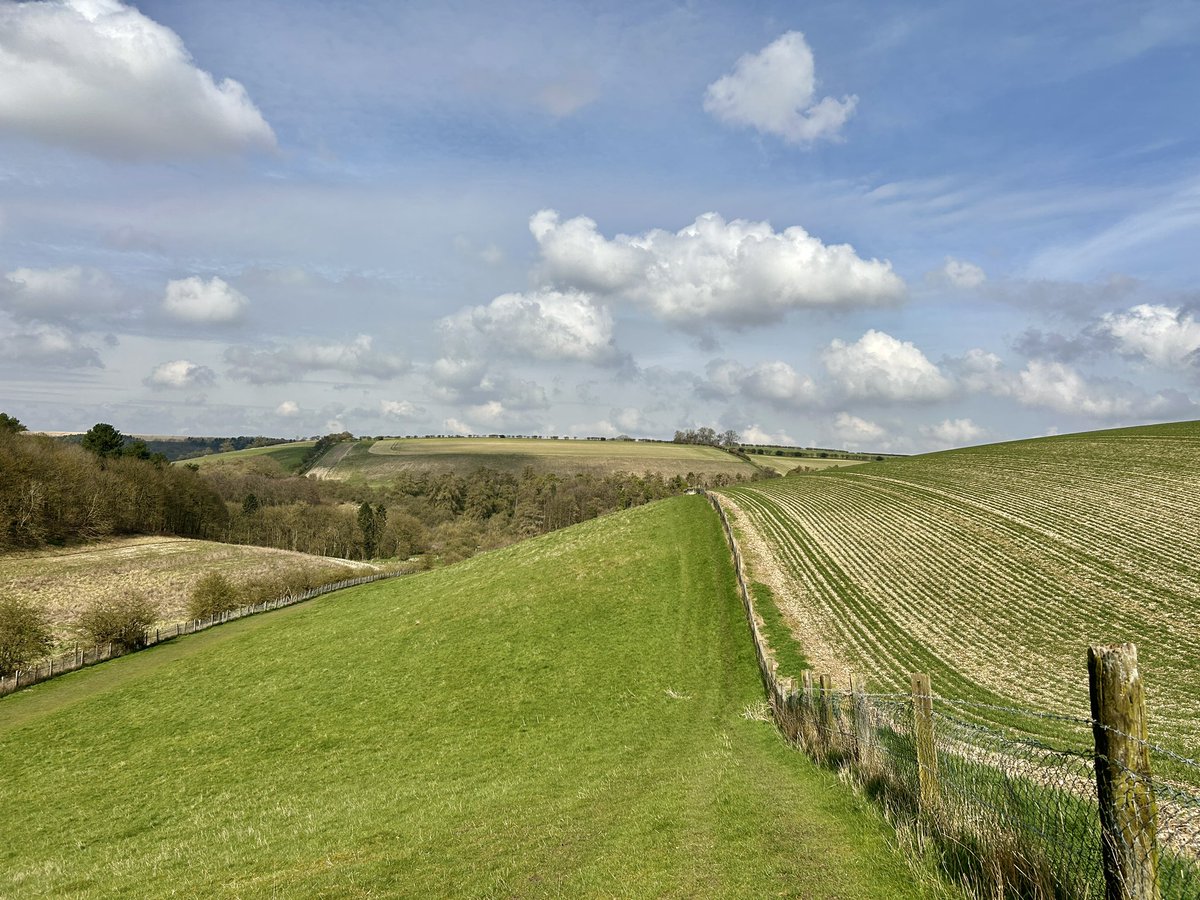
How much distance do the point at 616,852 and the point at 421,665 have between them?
31.7 metres

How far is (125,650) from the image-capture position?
5347cm

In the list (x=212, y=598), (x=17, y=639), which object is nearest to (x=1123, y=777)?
(x=17, y=639)

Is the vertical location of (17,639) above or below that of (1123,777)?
below

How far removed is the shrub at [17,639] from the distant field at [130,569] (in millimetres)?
15438

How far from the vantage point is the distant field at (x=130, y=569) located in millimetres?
68312

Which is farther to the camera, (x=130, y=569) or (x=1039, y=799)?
(x=130, y=569)

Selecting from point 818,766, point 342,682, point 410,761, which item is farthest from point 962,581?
point 342,682

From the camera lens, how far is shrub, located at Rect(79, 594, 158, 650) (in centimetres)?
5234

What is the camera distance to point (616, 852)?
457 inches

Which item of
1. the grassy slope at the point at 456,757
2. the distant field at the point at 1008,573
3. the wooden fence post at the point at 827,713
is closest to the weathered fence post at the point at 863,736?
the grassy slope at the point at 456,757

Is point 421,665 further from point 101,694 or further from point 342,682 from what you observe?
point 101,694

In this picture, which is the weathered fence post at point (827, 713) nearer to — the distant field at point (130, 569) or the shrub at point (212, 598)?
the shrub at point (212, 598)

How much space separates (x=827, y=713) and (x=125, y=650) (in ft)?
191

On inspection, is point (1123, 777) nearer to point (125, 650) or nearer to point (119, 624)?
point (119, 624)
